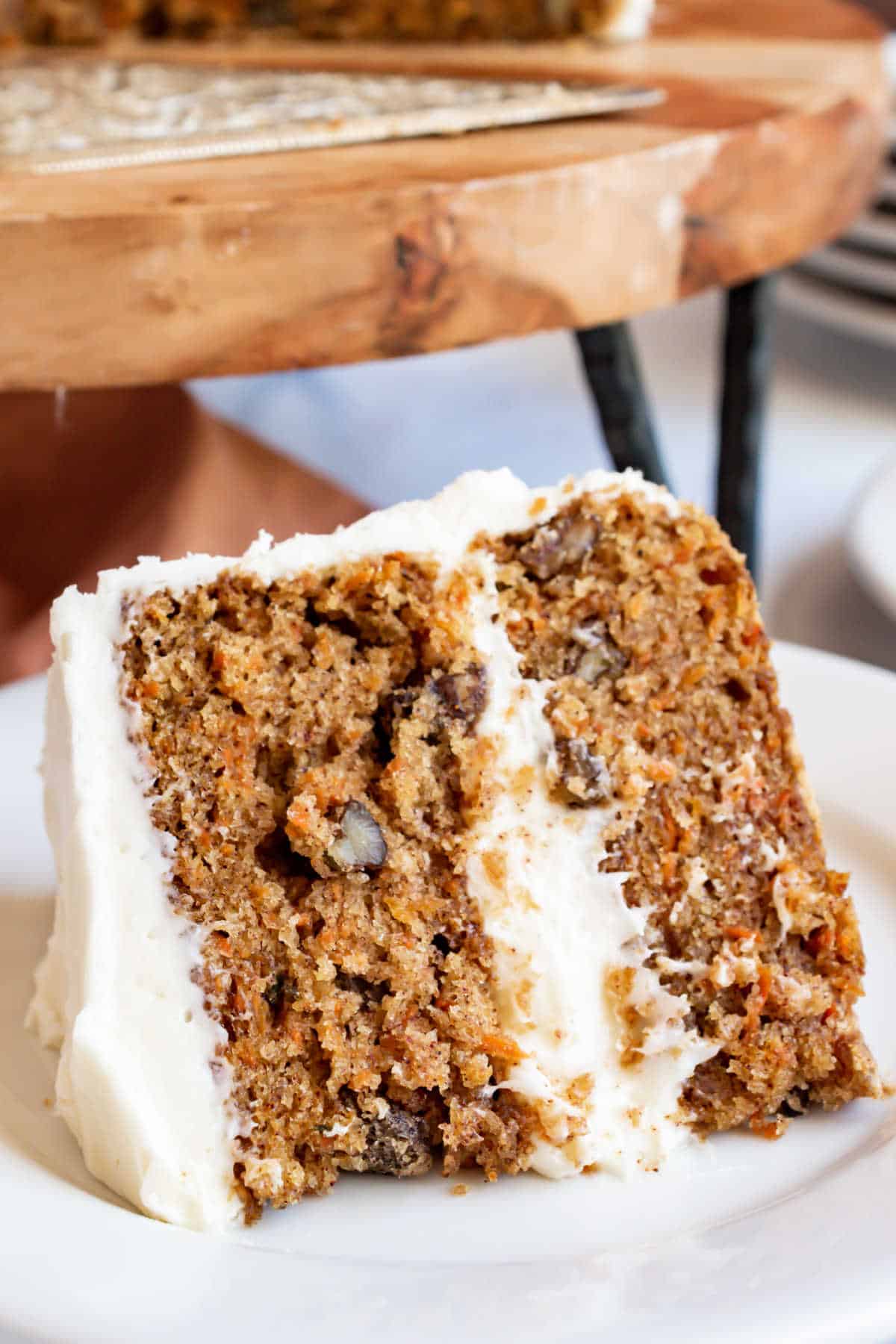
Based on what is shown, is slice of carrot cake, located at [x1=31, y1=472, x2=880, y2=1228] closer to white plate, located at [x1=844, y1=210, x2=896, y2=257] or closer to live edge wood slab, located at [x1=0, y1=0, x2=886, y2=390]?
live edge wood slab, located at [x1=0, y1=0, x2=886, y2=390]

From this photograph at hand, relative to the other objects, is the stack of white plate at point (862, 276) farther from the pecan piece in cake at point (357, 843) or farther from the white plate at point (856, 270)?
the pecan piece in cake at point (357, 843)

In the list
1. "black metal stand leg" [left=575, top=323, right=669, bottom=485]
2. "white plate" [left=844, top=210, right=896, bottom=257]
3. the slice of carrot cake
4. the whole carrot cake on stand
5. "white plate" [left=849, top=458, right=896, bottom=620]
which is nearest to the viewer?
the slice of carrot cake

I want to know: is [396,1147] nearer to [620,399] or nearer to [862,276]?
[620,399]

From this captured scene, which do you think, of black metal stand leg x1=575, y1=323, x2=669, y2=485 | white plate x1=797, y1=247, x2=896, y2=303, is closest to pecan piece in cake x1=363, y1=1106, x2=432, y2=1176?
black metal stand leg x1=575, y1=323, x2=669, y2=485

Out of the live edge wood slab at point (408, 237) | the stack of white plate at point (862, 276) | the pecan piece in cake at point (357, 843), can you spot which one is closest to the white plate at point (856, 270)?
the stack of white plate at point (862, 276)

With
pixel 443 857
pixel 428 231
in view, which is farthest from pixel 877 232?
pixel 443 857

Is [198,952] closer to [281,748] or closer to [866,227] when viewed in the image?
[281,748]
